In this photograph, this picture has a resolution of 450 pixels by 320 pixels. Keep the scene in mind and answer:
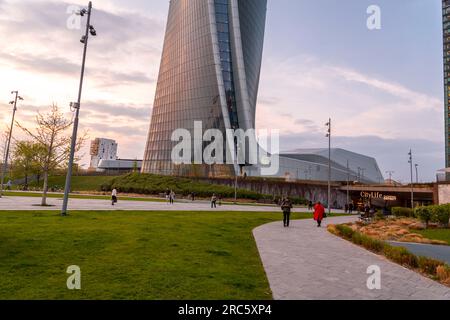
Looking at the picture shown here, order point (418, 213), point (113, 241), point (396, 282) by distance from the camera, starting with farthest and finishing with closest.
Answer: point (418, 213)
point (113, 241)
point (396, 282)

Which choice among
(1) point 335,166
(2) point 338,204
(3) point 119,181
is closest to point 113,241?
(3) point 119,181

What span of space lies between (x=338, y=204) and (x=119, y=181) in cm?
5061

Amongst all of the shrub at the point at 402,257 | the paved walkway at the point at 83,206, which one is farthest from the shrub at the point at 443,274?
the paved walkway at the point at 83,206

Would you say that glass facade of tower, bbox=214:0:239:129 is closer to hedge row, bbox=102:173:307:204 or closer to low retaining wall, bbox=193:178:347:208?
low retaining wall, bbox=193:178:347:208

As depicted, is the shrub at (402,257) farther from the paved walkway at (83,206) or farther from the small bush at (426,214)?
the paved walkway at (83,206)

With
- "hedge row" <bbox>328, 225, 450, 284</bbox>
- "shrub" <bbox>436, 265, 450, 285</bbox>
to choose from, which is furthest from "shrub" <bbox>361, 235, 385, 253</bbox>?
"shrub" <bbox>436, 265, 450, 285</bbox>

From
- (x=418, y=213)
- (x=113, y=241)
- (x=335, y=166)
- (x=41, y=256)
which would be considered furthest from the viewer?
(x=335, y=166)

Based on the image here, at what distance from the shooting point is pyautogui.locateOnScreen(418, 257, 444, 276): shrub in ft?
27.5

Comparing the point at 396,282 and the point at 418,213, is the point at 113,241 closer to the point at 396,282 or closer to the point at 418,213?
the point at 396,282

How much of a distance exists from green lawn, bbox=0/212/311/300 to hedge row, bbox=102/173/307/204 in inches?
1842

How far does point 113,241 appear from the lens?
1038 cm

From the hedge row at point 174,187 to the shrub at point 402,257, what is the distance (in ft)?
156

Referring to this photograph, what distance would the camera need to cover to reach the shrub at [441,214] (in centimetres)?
2166

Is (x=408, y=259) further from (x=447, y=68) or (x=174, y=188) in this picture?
(x=447, y=68)
